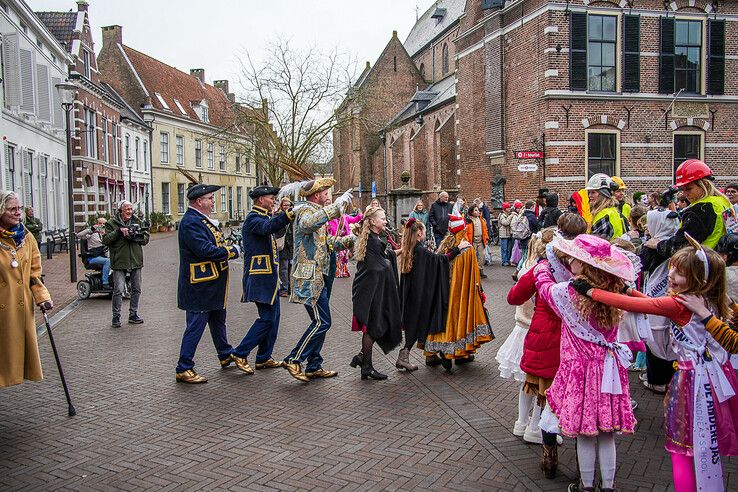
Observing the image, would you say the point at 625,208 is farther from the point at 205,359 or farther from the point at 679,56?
the point at 679,56

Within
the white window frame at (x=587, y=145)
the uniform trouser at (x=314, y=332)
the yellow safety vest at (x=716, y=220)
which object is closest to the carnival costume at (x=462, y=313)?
the uniform trouser at (x=314, y=332)

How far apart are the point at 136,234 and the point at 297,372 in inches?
190

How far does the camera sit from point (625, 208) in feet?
24.0

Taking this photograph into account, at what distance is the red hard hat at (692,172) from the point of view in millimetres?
5020

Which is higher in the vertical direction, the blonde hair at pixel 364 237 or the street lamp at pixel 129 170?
the street lamp at pixel 129 170

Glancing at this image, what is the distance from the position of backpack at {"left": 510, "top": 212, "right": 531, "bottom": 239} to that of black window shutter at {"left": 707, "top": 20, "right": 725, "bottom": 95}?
10358 mm

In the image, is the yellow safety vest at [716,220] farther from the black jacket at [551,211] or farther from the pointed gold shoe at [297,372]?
the black jacket at [551,211]

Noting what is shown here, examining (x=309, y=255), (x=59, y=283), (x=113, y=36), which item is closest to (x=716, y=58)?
(x=309, y=255)

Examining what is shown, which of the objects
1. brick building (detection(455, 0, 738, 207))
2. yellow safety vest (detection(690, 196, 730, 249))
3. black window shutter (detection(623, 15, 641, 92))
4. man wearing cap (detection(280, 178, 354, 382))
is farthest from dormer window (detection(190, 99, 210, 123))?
yellow safety vest (detection(690, 196, 730, 249))

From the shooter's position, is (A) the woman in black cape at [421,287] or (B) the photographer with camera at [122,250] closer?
(A) the woman in black cape at [421,287]

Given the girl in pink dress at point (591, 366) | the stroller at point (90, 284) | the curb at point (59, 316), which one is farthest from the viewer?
the stroller at point (90, 284)

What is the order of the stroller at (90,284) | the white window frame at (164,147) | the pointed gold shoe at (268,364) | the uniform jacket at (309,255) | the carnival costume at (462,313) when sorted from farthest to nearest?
1. the white window frame at (164,147)
2. the stroller at (90,284)
3. the pointed gold shoe at (268,364)
4. the carnival costume at (462,313)
5. the uniform jacket at (309,255)

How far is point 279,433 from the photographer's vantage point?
191 inches

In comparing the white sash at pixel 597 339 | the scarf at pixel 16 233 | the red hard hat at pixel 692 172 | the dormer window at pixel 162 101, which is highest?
the dormer window at pixel 162 101
